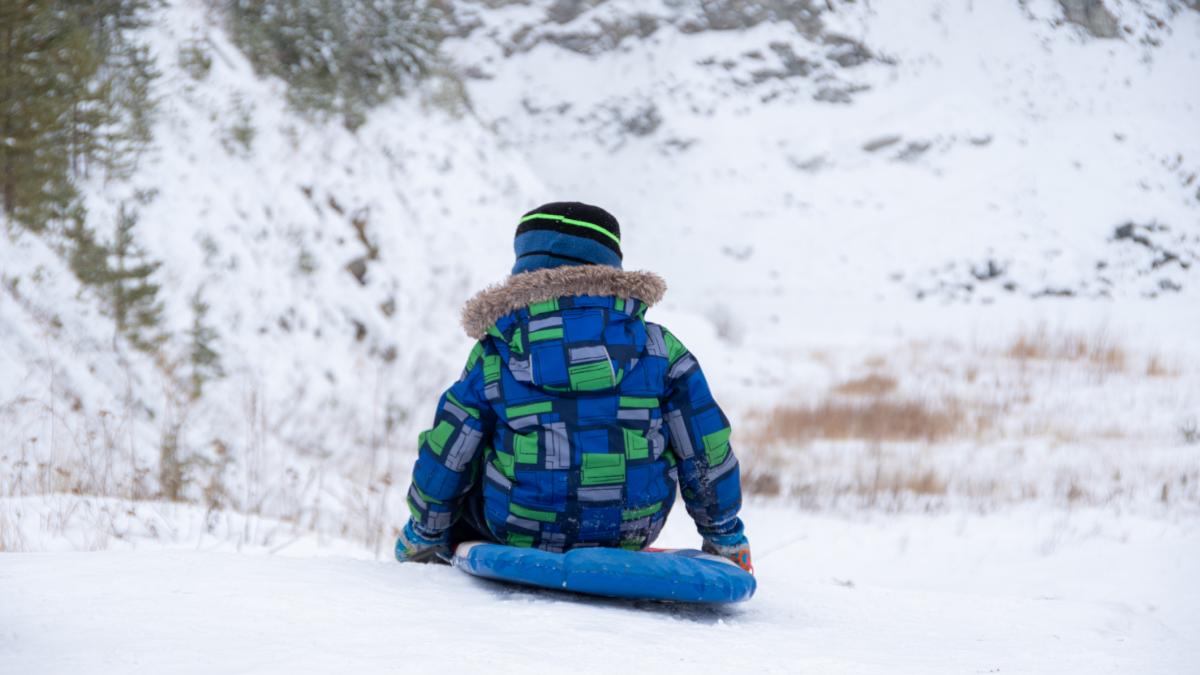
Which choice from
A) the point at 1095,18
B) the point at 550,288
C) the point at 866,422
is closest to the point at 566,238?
the point at 550,288

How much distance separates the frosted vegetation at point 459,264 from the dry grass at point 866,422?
0.15 ft

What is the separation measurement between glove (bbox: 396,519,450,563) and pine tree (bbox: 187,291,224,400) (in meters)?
3.57

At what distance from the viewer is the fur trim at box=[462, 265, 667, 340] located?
204cm

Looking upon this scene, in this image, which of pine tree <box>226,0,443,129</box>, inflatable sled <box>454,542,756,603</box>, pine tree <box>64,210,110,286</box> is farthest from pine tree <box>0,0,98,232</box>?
inflatable sled <box>454,542,756,603</box>

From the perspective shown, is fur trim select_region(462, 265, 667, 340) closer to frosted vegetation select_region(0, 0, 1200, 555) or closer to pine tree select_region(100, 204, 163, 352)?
frosted vegetation select_region(0, 0, 1200, 555)

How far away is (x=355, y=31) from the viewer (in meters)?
10.3

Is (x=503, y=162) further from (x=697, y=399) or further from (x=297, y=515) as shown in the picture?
(x=697, y=399)

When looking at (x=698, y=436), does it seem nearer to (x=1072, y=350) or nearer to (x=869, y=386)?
(x=869, y=386)

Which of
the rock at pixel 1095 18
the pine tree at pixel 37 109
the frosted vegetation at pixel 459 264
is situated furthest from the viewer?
the rock at pixel 1095 18

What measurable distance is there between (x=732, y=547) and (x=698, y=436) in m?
0.34

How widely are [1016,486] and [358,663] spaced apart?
16.4ft

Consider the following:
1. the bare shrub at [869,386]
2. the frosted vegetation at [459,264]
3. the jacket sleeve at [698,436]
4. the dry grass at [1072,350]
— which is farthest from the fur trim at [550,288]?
the dry grass at [1072,350]

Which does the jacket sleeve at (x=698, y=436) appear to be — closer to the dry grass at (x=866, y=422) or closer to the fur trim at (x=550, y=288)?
the fur trim at (x=550, y=288)

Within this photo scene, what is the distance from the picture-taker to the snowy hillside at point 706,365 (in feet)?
6.10
